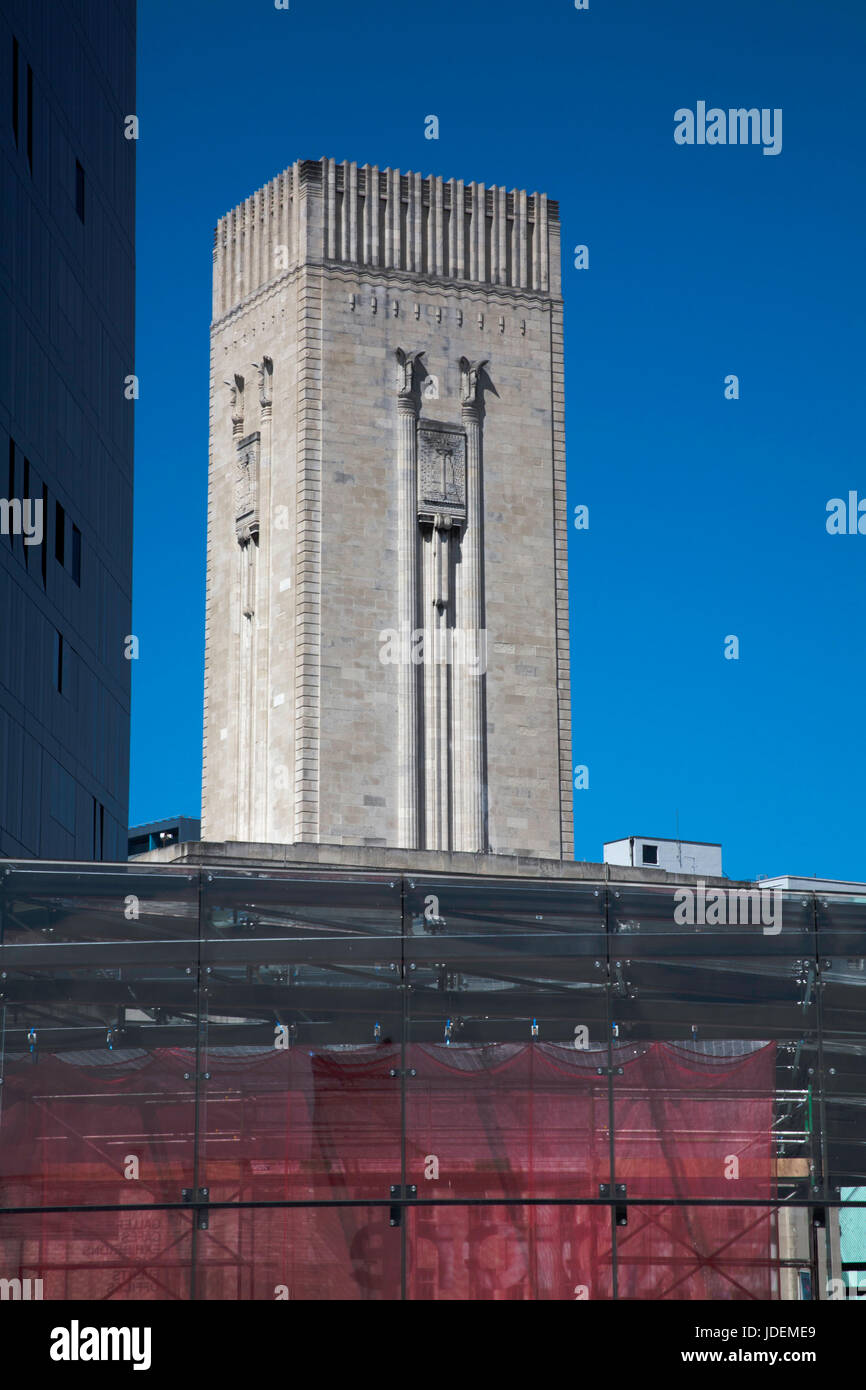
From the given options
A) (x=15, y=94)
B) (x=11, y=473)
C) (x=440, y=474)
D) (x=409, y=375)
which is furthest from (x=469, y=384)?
(x=11, y=473)

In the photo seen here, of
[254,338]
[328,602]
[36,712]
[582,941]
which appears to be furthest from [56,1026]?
[254,338]

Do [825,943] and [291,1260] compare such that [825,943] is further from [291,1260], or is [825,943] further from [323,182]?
[323,182]

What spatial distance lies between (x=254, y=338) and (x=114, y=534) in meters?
16.7

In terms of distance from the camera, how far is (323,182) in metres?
75.9

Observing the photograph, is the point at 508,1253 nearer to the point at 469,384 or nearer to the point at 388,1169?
the point at 388,1169

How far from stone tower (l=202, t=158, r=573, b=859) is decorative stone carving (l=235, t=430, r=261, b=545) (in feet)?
0.39

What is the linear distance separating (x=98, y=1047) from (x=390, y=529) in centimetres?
4514

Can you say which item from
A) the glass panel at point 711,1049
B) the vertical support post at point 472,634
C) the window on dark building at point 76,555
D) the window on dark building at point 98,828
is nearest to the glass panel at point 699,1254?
the glass panel at point 711,1049

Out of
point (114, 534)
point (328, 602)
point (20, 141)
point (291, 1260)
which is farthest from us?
point (328, 602)

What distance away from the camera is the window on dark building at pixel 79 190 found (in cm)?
5816

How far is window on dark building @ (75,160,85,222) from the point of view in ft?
191

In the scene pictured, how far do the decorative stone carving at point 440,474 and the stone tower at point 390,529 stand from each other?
0.24 ft

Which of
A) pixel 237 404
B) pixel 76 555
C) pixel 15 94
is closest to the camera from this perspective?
pixel 15 94

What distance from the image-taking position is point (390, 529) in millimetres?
73812
